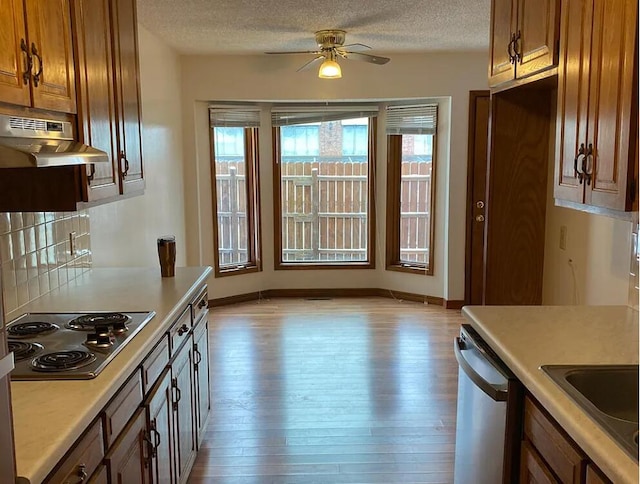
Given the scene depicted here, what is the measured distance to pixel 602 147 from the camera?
5.89 ft

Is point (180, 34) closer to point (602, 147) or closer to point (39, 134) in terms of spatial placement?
point (39, 134)

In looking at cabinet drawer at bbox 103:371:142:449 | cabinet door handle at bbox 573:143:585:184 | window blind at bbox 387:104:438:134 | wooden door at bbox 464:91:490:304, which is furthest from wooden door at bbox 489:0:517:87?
window blind at bbox 387:104:438:134

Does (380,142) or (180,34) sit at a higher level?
(180,34)

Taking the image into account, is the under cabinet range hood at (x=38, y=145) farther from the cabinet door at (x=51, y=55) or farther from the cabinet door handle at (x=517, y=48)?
the cabinet door handle at (x=517, y=48)

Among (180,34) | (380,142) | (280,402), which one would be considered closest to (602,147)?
(280,402)

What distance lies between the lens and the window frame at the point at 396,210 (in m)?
5.83

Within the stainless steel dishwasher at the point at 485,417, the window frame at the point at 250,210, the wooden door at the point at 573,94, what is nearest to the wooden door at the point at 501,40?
the wooden door at the point at 573,94

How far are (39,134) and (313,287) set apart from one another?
4585 mm

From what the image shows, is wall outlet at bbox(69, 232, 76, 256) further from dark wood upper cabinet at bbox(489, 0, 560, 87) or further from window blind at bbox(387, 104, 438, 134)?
window blind at bbox(387, 104, 438, 134)

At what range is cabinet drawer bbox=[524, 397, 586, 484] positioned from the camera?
1416mm

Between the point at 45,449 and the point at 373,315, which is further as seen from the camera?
the point at 373,315

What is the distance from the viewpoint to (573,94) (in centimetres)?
198

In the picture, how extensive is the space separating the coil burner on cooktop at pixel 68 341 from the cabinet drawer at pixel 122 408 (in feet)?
0.33

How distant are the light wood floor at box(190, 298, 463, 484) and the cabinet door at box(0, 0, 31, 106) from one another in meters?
1.92
